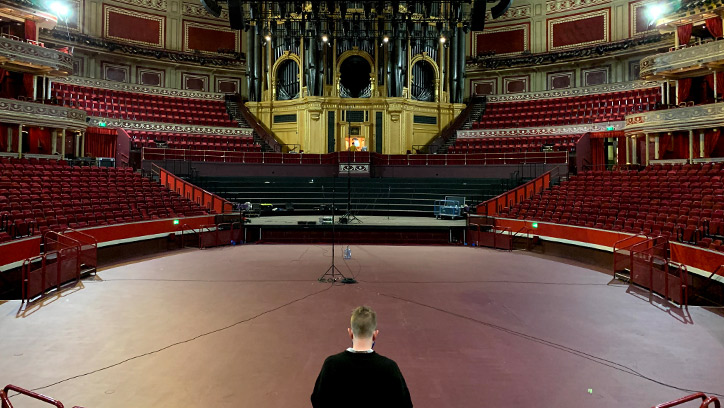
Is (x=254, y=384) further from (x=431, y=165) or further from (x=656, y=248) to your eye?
(x=431, y=165)

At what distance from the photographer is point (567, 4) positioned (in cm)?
2842

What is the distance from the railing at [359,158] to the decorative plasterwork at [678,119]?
331cm

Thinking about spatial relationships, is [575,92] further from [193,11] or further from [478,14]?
[193,11]

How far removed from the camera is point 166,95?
2881cm

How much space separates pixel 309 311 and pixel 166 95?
84.1ft

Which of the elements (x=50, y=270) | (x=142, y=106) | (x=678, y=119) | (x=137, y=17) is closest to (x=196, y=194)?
(x=50, y=270)

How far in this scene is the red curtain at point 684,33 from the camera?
736 inches

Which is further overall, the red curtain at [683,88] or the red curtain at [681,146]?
the red curtain at [683,88]

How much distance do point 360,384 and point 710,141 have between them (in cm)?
1940

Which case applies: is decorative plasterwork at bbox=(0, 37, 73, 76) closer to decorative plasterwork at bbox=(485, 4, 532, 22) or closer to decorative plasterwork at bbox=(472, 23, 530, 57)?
decorative plasterwork at bbox=(485, 4, 532, 22)

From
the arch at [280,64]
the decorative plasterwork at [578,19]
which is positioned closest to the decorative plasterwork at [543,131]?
the decorative plasterwork at [578,19]

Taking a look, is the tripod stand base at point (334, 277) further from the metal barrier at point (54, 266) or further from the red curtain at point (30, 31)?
the red curtain at point (30, 31)

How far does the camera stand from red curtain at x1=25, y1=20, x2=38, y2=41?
776 inches

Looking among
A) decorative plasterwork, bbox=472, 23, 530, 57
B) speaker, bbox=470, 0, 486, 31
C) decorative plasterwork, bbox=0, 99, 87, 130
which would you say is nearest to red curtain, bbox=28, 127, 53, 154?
decorative plasterwork, bbox=0, 99, 87, 130
